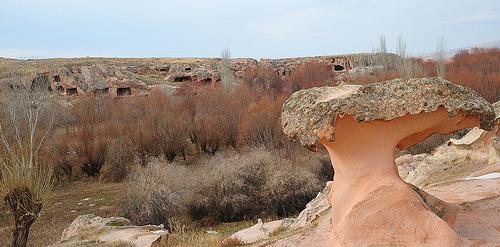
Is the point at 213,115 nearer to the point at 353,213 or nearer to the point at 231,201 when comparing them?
the point at 231,201

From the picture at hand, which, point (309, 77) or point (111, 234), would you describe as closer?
point (111, 234)

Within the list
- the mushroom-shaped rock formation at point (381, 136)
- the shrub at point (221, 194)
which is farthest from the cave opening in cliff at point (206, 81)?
the mushroom-shaped rock formation at point (381, 136)

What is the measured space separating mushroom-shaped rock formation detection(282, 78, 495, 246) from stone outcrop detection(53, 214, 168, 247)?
150 inches

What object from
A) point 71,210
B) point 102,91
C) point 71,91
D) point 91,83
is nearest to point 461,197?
point 71,210

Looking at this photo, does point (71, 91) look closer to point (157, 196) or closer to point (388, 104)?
point (157, 196)

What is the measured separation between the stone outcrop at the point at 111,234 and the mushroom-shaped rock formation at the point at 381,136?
3.82m

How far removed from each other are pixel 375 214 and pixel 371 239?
0.75 ft

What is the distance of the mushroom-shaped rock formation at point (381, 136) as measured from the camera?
4.38 meters

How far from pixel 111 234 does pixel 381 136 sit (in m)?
5.58

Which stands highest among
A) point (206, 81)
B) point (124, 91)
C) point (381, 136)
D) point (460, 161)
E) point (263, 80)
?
point (381, 136)

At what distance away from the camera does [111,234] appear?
8477mm

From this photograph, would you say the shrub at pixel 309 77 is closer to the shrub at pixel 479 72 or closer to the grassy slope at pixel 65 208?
the shrub at pixel 479 72

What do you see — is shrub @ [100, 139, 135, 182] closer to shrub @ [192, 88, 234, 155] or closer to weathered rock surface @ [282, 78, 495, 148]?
shrub @ [192, 88, 234, 155]

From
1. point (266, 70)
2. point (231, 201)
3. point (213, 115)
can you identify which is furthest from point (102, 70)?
point (231, 201)
